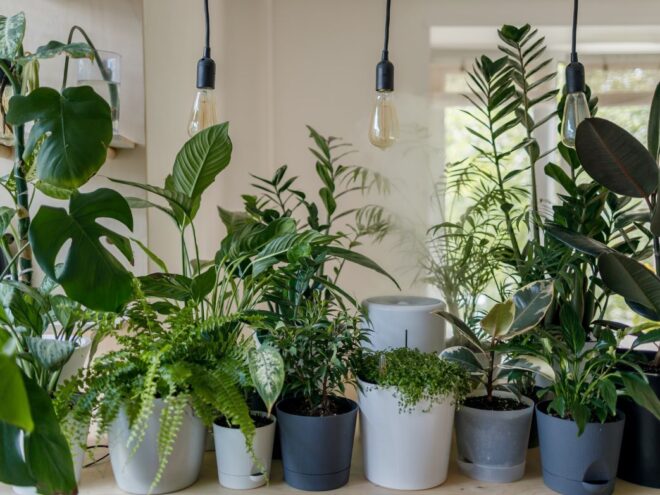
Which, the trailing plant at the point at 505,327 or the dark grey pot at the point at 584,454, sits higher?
the trailing plant at the point at 505,327

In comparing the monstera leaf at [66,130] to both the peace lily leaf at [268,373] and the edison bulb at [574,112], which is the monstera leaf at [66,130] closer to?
the peace lily leaf at [268,373]

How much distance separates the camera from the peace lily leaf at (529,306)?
0.98 meters

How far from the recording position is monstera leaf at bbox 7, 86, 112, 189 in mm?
945

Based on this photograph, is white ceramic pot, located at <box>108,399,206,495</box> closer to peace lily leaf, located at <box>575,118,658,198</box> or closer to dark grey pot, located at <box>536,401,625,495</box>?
dark grey pot, located at <box>536,401,625,495</box>

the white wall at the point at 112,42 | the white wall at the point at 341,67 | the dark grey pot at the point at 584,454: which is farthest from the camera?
the white wall at the point at 341,67

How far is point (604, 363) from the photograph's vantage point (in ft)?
3.29

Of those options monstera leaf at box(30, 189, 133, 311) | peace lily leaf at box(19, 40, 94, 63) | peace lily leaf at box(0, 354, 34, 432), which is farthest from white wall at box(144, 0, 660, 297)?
peace lily leaf at box(0, 354, 34, 432)

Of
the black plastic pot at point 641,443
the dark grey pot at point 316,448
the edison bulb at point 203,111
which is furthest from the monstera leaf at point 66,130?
the black plastic pot at point 641,443

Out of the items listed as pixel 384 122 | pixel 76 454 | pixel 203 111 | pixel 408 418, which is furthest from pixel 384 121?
pixel 76 454

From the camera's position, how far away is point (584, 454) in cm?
98

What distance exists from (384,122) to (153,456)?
2.32 feet

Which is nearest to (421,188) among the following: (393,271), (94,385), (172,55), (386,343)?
(393,271)

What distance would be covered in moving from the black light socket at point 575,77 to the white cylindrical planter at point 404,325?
1.44 feet

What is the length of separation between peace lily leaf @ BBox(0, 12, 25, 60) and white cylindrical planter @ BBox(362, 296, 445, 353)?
28.2 inches
